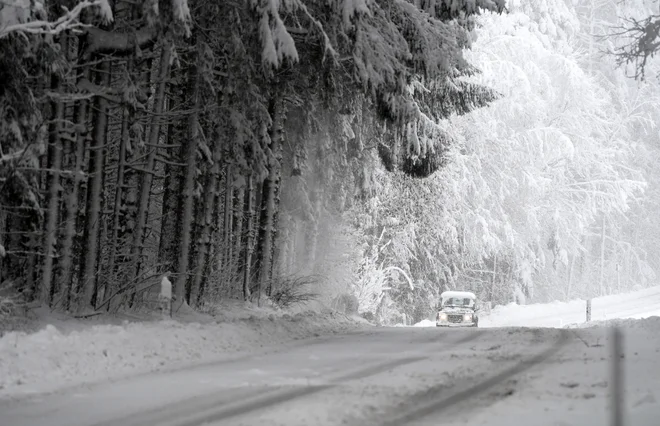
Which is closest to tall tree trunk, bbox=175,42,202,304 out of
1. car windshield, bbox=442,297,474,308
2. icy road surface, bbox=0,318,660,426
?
icy road surface, bbox=0,318,660,426

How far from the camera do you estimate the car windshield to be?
1326 inches

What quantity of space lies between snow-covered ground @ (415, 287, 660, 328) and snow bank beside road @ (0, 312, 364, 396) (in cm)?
2930

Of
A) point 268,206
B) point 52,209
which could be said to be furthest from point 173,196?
point 52,209

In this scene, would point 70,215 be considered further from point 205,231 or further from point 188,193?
point 205,231

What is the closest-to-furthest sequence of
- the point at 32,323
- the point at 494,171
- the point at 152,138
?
the point at 32,323 < the point at 152,138 < the point at 494,171

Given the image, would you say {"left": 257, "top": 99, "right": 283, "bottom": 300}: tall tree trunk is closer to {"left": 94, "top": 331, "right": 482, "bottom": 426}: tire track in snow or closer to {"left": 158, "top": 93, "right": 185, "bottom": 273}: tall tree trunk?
{"left": 158, "top": 93, "right": 185, "bottom": 273}: tall tree trunk

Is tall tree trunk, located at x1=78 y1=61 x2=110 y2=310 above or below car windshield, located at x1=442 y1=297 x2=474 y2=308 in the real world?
above

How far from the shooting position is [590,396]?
8.06 metres

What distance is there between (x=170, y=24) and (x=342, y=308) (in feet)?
58.1

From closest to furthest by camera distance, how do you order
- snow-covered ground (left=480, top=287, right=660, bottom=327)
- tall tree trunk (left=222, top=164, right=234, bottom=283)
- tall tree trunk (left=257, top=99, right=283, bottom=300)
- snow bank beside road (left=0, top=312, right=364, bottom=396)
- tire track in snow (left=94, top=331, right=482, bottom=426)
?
tire track in snow (left=94, top=331, right=482, bottom=426) < snow bank beside road (left=0, top=312, right=364, bottom=396) < tall tree trunk (left=222, top=164, right=234, bottom=283) < tall tree trunk (left=257, top=99, right=283, bottom=300) < snow-covered ground (left=480, top=287, right=660, bottom=327)

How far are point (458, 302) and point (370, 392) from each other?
2627 centimetres

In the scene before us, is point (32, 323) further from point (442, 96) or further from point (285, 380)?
point (442, 96)

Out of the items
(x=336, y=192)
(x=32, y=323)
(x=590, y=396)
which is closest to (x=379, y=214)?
(x=336, y=192)

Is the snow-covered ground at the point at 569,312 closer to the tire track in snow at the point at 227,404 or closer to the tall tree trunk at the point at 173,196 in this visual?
the tall tree trunk at the point at 173,196
